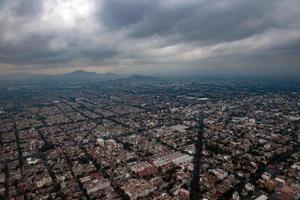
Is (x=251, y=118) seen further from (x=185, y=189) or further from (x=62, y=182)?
(x=62, y=182)

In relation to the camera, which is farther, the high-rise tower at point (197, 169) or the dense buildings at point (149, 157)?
the dense buildings at point (149, 157)

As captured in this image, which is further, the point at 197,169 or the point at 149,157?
the point at 149,157

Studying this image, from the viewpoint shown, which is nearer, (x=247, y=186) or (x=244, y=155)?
(x=247, y=186)

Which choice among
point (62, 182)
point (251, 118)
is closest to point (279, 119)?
point (251, 118)

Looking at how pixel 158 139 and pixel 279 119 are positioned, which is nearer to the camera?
pixel 158 139

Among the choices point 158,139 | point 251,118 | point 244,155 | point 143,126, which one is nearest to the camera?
point 244,155

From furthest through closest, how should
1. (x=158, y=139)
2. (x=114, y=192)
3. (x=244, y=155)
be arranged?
1. (x=158, y=139)
2. (x=244, y=155)
3. (x=114, y=192)

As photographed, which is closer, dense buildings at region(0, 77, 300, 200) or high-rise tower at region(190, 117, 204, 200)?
high-rise tower at region(190, 117, 204, 200)

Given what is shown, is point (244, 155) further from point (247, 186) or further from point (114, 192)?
point (114, 192)

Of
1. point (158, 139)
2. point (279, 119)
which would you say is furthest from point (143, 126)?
point (279, 119)
